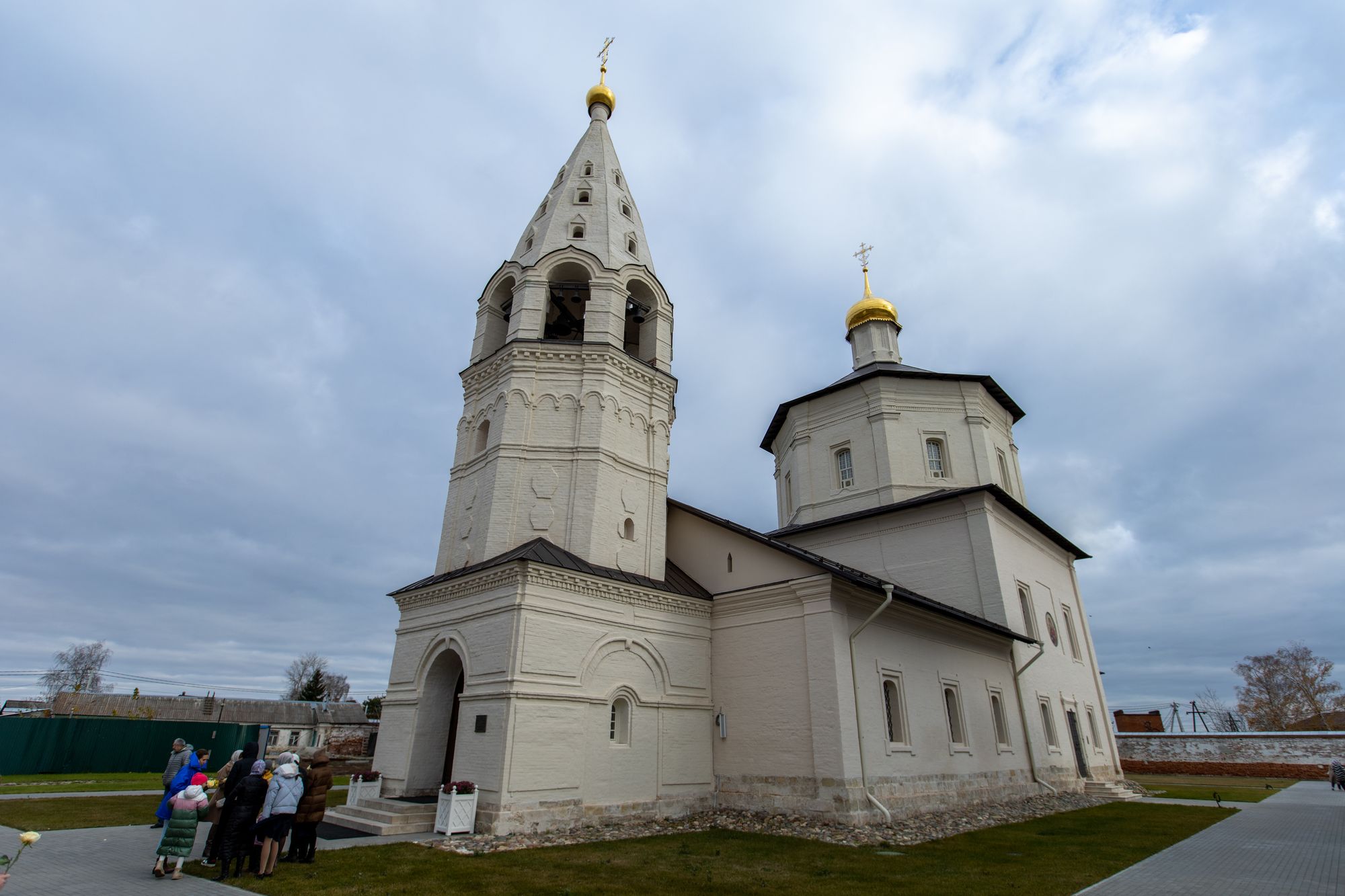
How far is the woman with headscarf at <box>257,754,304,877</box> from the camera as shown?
8.17m

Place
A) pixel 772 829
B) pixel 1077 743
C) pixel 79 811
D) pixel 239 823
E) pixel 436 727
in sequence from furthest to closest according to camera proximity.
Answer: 1. pixel 1077 743
2. pixel 436 727
3. pixel 79 811
4. pixel 772 829
5. pixel 239 823

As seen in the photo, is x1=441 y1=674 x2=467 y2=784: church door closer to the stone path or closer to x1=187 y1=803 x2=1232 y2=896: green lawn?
the stone path

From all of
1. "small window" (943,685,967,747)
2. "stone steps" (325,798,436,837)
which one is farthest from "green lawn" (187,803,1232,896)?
"small window" (943,685,967,747)

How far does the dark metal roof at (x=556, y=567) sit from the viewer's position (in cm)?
1302

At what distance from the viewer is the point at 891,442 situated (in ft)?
75.6

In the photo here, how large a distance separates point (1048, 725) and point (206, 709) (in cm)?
4011

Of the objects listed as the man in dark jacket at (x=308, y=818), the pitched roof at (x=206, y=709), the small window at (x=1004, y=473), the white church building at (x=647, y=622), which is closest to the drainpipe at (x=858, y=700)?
the white church building at (x=647, y=622)

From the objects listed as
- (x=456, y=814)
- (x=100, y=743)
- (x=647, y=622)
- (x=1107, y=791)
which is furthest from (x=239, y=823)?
(x=100, y=743)

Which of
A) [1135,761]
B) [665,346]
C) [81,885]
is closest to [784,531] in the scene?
[665,346]

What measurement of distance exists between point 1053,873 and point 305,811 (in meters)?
9.78

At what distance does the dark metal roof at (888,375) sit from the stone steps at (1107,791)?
12263 mm

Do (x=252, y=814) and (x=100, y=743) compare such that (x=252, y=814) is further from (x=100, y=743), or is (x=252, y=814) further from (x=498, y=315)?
(x=100, y=743)

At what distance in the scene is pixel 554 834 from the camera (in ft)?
37.5

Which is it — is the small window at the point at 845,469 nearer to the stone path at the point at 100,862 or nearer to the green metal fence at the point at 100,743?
the stone path at the point at 100,862
